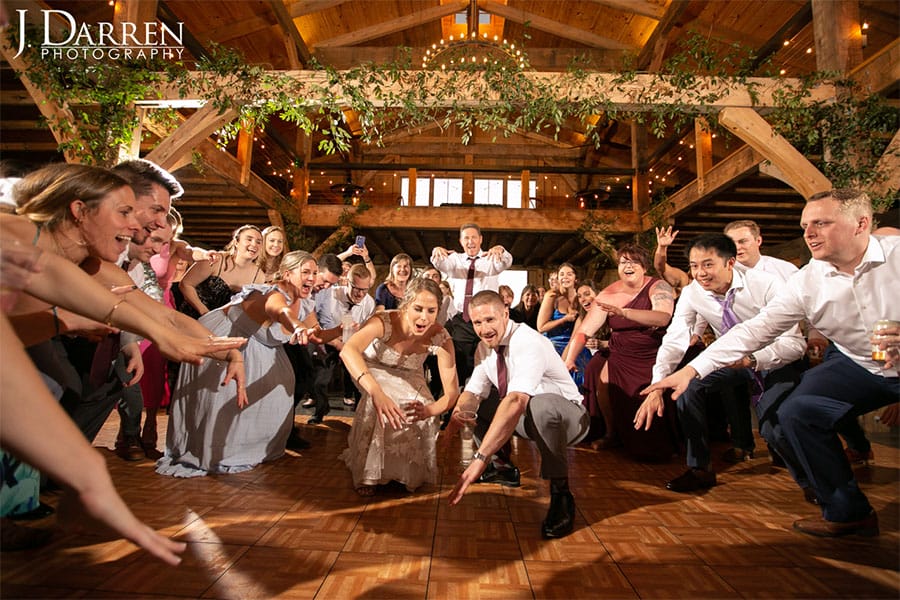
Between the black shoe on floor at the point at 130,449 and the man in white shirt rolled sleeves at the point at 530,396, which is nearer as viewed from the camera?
the man in white shirt rolled sleeves at the point at 530,396

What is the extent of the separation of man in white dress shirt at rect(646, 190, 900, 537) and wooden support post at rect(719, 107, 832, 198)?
350cm

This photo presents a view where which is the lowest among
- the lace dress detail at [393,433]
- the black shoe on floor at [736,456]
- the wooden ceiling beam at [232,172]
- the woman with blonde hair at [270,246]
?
the black shoe on floor at [736,456]

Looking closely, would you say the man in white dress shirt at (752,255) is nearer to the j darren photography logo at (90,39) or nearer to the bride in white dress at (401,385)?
the bride in white dress at (401,385)

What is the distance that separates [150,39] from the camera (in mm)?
5660

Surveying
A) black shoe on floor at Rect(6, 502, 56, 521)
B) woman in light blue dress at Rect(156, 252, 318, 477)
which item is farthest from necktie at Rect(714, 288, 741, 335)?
black shoe on floor at Rect(6, 502, 56, 521)

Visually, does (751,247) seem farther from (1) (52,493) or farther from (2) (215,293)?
(1) (52,493)

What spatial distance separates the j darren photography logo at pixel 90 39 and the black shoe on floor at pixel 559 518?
224 inches

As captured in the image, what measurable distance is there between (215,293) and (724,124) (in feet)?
18.2

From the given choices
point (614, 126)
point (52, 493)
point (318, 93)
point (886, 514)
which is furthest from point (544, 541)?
point (614, 126)

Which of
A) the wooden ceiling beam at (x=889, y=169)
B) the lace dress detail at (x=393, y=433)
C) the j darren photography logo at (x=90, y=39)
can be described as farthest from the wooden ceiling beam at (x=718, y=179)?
the j darren photography logo at (x=90, y=39)

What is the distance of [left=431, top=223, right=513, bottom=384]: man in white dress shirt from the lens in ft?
14.7

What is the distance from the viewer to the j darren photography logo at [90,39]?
14.9ft

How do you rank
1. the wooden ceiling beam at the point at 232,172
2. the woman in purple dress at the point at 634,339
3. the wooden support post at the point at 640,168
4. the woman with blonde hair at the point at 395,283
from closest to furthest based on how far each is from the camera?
the woman in purple dress at the point at 634,339 → the woman with blonde hair at the point at 395,283 → the wooden ceiling beam at the point at 232,172 → the wooden support post at the point at 640,168

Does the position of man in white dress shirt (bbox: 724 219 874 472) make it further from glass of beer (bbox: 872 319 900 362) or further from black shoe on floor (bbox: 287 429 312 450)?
black shoe on floor (bbox: 287 429 312 450)
